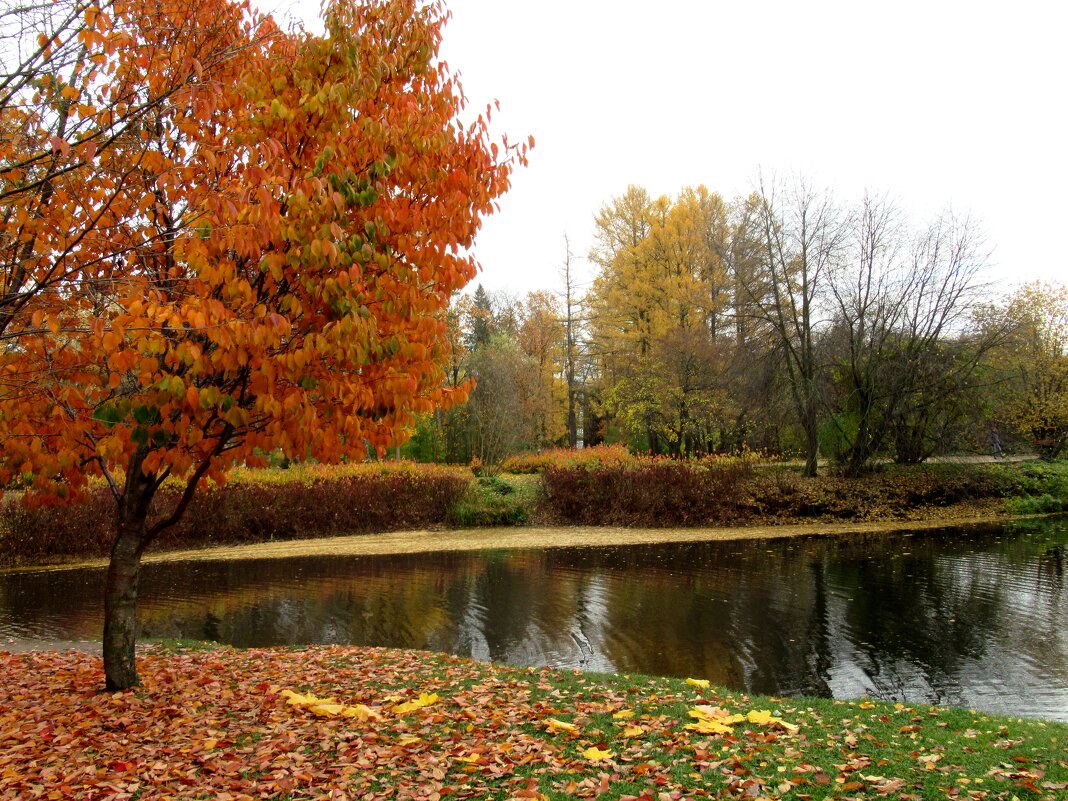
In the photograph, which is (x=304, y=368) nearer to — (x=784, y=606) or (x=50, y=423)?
(x=50, y=423)

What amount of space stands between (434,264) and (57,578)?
14496 millimetres

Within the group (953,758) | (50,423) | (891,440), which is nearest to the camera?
(953,758)

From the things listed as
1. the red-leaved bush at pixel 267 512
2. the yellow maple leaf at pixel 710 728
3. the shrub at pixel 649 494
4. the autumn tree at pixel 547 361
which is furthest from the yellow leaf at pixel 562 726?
the autumn tree at pixel 547 361

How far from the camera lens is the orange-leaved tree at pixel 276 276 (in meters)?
3.99

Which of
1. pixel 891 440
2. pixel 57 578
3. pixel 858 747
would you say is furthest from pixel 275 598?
pixel 891 440

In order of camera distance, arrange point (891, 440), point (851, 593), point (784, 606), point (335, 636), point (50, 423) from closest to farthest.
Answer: point (50, 423) < point (335, 636) < point (784, 606) < point (851, 593) < point (891, 440)

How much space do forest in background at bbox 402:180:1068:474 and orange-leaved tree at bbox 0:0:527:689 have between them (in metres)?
19.2

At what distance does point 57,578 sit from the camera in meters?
14.9

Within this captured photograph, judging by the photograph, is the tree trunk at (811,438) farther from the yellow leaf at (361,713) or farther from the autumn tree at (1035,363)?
the yellow leaf at (361,713)

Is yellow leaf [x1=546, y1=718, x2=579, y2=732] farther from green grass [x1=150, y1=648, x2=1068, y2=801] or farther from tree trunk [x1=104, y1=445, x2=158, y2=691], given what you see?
tree trunk [x1=104, y1=445, x2=158, y2=691]

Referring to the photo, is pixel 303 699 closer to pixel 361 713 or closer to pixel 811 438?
pixel 361 713

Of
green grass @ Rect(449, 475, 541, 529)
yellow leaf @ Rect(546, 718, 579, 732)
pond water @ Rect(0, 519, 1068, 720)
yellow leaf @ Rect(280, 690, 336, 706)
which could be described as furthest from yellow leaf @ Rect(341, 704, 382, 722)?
green grass @ Rect(449, 475, 541, 529)

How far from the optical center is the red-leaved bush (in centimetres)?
1714

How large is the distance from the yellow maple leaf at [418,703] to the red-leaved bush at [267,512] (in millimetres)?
14297
